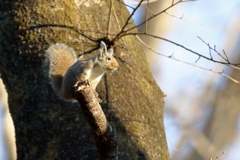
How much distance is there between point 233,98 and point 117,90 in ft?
10.3

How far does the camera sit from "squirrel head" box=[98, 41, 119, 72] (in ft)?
6.39

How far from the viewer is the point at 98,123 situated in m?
1.35

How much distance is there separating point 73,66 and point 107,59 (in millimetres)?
210

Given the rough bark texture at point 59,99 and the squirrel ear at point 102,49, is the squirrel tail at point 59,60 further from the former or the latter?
the squirrel ear at point 102,49

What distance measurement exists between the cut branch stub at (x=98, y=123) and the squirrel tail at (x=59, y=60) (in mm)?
581

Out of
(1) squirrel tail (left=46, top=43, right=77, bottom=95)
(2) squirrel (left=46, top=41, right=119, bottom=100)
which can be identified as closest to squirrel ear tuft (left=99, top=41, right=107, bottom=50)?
(2) squirrel (left=46, top=41, right=119, bottom=100)

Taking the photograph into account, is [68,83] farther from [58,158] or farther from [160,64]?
[160,64]

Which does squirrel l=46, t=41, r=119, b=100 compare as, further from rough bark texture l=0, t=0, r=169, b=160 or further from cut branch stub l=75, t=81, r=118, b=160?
cut branch stub l=75, t=81, r=118, b=160

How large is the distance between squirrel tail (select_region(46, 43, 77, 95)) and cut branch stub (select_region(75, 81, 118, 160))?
1.91 feet

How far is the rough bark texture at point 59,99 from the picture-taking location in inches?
66.6

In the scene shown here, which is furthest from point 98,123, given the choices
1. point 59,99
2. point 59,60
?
point 59,60

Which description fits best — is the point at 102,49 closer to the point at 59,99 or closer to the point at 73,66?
the point at 73,66

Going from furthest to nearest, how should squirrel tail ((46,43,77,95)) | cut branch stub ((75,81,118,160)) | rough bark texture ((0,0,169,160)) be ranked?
squirrel tail ((46,43,77,95)) → rough bark texture ((0,0,169,160)) → cut branch stub ((75,81,118,160))

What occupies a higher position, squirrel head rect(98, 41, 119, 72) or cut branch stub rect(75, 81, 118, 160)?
squirrel head rect(98, 41, 119, 72)
